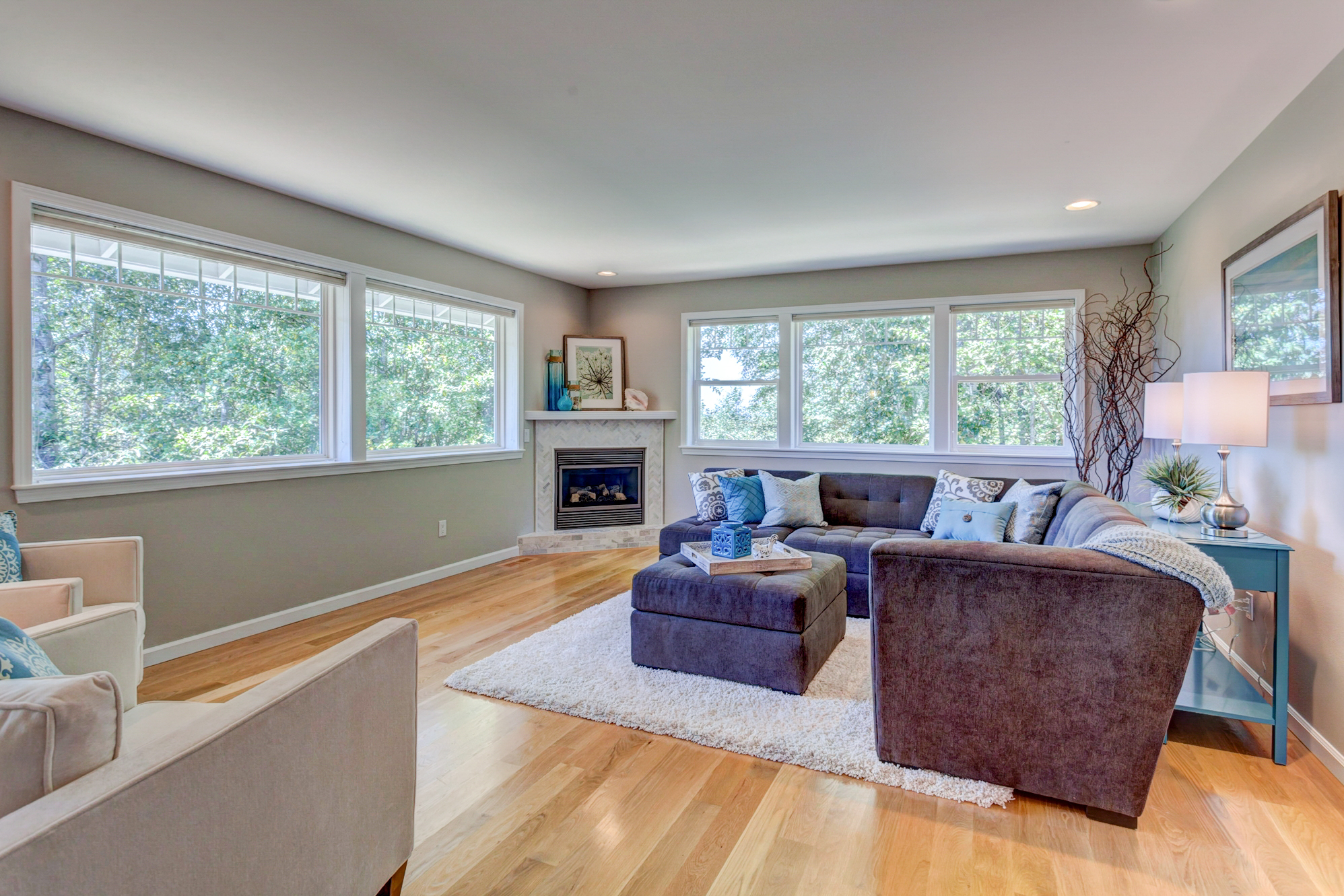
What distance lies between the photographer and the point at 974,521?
11.4 feet

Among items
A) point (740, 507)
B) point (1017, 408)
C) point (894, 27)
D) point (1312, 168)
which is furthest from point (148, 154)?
point (1017, 408)

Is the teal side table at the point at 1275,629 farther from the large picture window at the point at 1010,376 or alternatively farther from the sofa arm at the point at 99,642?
the sofa arm at the point at 99,642

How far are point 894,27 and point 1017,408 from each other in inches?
142

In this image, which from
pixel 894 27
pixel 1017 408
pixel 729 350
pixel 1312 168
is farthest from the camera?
pixel 729 350

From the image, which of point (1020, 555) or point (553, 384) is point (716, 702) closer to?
point (1020, 555)

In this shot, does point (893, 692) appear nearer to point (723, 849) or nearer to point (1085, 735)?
point (1085, 735)

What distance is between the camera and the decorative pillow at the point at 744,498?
176 inches

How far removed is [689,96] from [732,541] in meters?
1.84

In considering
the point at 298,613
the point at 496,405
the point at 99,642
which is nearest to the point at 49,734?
the point at 99,642

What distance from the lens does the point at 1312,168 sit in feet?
7.71

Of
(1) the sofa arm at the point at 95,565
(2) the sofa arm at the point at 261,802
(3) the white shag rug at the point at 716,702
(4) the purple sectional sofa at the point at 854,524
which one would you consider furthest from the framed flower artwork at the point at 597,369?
(2) the sofa arm at the point at 261,802

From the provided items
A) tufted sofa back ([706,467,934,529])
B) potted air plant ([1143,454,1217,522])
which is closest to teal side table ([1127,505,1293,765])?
potted air plant ([1143,454,1217,522])

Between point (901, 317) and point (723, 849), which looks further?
point (901, 317)

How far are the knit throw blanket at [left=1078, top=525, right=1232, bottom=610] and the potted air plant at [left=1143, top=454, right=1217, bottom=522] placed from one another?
1.18 m
